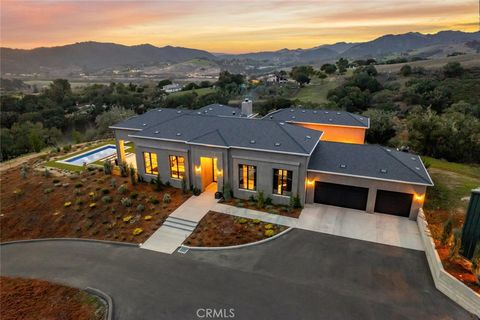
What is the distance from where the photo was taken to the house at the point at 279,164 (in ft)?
62.2

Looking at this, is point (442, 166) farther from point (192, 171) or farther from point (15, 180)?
point (15, 180)

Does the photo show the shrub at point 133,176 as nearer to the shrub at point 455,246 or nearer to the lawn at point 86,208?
the lawn at point 86,208

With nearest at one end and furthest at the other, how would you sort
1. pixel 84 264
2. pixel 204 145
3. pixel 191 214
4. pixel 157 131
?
pixel 84 264
pixel 191 214
pixel 204 145
pixel 157 131

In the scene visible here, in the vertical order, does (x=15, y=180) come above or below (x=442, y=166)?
below

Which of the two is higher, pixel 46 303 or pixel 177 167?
pixel 177 167

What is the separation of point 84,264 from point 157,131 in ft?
37.4

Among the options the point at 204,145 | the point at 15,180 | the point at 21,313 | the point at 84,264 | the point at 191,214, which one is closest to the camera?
the point at 21,313

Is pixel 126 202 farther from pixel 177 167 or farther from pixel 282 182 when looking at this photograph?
pixel 282 182

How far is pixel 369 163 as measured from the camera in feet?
64.6

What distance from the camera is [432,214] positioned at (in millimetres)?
18703

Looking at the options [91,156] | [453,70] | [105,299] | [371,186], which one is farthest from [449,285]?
[453,70]

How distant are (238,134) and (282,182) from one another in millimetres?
5123

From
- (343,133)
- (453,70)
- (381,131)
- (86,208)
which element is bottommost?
(86,208)

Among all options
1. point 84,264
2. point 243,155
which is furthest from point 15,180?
point 243,155
